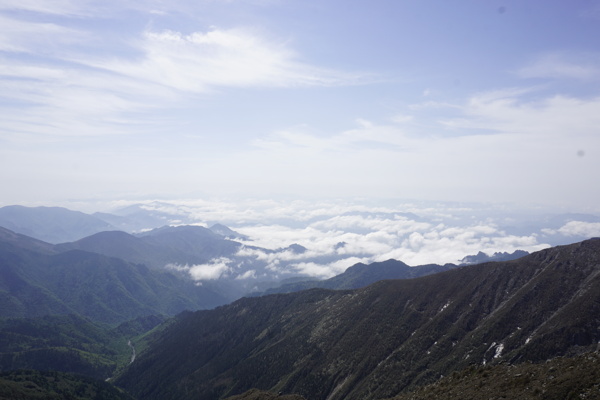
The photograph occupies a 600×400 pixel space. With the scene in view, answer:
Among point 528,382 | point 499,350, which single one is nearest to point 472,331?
point 499,350

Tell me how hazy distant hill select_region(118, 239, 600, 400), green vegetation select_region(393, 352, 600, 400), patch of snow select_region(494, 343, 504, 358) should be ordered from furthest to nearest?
patch of snow select_region(494, 343, 504, 358)
hazy distant hill select_region(118, 239, 600, 400)
green vegetation select_region(393, 352, 600, 400)

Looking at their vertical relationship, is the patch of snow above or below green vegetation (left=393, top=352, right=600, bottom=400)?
below

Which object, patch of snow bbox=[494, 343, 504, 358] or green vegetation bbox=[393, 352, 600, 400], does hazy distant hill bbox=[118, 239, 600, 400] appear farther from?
green vegetation bbox=[393, 352, 600, 400]

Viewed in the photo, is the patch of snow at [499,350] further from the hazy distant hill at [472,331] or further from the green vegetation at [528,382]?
the green vegetation at [528,382]

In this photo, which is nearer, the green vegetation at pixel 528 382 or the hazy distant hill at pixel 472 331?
the green vegetation at pixel 528 382

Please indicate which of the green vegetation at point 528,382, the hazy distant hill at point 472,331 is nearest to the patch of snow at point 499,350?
the hazy distant hill at point 472,331

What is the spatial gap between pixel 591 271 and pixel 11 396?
255 m

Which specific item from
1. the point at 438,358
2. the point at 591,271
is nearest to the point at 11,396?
the point at 438,358

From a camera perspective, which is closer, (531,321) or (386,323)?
(531,321)

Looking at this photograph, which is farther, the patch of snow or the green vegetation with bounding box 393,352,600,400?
the patch of snow

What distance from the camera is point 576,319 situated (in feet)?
424

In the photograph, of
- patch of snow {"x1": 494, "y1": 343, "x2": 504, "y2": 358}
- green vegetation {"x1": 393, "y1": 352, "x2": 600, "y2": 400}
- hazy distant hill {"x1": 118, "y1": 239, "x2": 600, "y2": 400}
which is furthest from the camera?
patch of snow {"x1": 494, "y1": 343, "x2": 504, "y2": 358}

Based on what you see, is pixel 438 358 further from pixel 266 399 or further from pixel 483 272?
pixel 266 399

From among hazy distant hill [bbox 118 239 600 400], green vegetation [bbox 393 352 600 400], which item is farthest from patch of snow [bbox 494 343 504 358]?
green vegetation [bbox 393 352 600 400]
